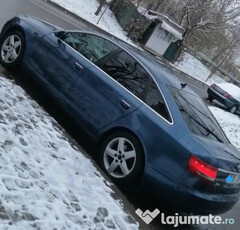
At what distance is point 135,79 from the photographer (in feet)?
19.1

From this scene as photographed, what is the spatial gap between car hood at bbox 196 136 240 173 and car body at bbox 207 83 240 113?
16.7m

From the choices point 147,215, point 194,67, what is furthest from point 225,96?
point 194,67

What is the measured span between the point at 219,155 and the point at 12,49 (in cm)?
398

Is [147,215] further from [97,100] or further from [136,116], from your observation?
[97,100]

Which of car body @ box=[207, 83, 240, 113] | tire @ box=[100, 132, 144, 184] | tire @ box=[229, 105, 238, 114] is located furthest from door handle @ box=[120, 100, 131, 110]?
tire @ box=[229, 105, 238, 114]

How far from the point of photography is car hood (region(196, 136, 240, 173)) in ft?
16.2

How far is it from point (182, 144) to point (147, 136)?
0.48 metres

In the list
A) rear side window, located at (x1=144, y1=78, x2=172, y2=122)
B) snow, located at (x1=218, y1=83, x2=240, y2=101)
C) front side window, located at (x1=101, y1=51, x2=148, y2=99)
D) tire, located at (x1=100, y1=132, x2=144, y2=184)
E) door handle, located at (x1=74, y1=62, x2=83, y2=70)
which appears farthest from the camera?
snow, located at (x1=218, y1=83, x2=240, y2=101)

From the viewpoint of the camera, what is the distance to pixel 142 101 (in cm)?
554

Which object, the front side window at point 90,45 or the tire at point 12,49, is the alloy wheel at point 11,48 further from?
the front side window at point 90,45

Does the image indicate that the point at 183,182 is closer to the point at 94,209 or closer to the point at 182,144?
the point at 182,144

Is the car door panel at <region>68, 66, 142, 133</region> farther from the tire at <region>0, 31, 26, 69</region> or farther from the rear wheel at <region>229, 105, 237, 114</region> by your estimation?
the rear wheel at <region>229, 105, 237, 114</region>

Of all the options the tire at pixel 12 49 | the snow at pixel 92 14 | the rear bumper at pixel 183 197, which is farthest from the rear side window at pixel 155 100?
the snow at pixel 92 14

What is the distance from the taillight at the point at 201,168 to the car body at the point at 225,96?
17373 mm
